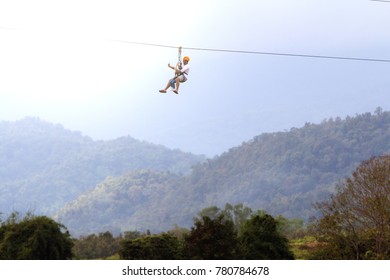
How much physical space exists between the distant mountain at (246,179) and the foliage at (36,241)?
414 ft

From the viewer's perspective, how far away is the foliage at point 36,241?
20.8 metres

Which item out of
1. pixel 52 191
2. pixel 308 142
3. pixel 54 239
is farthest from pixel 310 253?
pixel 52 191

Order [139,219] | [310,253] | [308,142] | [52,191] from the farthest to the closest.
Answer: [52,191]
[308,142]
[139,219]
[310,253]

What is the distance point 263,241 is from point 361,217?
3064 mm

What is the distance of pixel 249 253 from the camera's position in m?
21.5

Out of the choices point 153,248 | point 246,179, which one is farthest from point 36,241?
point 246,179

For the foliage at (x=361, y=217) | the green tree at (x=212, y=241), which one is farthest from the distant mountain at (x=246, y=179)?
the green tree at (x=212, y=241)

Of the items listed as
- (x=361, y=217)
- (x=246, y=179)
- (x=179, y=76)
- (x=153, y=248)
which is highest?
(x=246, y=179)

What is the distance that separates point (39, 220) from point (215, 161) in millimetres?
148703

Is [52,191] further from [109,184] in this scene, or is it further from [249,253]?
[249,253]

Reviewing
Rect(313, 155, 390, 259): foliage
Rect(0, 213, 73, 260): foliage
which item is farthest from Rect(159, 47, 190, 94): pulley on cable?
Rect(313, 155, 390, 259): foliage

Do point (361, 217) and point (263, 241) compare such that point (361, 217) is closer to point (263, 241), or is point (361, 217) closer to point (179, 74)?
point (263, 241)

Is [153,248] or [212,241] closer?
[212,241]

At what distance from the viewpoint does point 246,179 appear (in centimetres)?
16025
